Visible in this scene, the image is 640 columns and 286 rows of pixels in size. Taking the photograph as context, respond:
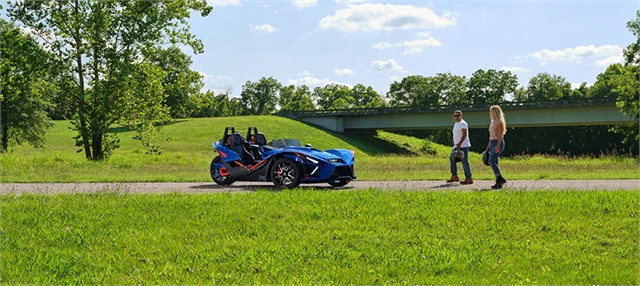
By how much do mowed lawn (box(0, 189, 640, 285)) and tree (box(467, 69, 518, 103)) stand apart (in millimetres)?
106387

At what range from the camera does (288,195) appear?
1098cm

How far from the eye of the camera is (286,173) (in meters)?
13.5

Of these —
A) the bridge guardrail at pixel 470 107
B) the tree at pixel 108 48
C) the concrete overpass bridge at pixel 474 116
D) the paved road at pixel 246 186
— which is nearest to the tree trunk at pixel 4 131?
the tree at pixel 108 48

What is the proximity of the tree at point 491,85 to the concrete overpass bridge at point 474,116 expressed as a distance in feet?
143

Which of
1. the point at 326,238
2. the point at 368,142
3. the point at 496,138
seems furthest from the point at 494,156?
the point at 368,142

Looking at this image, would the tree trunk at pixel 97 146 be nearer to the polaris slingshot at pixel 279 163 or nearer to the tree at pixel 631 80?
the polaris slingshot at pixel 279 163

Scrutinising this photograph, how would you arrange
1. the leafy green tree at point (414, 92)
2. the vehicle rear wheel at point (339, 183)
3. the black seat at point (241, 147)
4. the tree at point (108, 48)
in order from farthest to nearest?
Result: 1. the leafy green tree at point (414, 92)
2. the tree at point (108, 48)
3. the black seat at point (241, 147)
4. the vehicle rear wheel at point (339, 183)

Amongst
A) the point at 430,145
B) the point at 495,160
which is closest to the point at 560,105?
the point at 430,145

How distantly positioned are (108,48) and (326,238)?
24986mm

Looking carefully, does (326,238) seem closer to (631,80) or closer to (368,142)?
(631,80)

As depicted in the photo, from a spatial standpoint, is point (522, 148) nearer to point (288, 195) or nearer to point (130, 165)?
point (130, 165)

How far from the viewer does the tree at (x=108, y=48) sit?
95.1 feet

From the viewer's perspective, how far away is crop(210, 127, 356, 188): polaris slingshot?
13336 mm

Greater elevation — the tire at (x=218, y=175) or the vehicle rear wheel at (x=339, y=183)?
the tire at (x=218, y=175)
